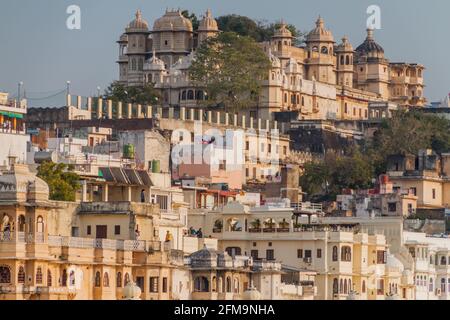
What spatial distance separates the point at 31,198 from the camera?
6269cm

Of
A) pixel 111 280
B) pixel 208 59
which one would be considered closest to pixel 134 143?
pixel 208 59

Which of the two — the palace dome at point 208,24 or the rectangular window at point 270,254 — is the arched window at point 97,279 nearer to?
the rectangular window at point 270,254

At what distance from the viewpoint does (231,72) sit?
4926 inches

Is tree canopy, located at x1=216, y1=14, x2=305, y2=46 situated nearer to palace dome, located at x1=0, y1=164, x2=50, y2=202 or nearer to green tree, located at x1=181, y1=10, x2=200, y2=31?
green tree, located at x1=181, y1=10, x2=200, y2=31

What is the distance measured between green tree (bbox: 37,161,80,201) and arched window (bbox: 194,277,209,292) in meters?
6.37

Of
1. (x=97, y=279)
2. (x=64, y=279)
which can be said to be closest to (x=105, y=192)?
(x=97, y=279)

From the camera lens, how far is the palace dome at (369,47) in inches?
5945

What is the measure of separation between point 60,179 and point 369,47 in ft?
253

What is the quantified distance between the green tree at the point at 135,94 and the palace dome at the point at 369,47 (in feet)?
88.7

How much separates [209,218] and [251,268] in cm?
1022

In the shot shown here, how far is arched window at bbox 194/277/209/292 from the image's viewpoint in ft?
227

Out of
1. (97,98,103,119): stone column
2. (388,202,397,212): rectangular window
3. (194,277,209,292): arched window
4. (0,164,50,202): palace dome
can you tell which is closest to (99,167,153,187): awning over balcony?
(194,277,209,292): arched window

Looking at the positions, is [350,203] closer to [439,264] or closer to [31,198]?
[439,264]

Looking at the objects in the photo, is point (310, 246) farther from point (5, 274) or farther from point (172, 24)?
point (172, 24)
